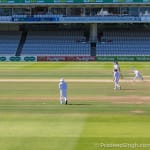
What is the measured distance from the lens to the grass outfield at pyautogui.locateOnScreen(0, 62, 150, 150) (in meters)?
16.5

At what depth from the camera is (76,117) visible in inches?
830

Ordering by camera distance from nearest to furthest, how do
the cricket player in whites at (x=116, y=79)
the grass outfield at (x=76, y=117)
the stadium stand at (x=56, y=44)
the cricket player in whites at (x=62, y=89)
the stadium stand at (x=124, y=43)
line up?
the grass outfield at (x=76, y=117) < the cricket player in whites at (x=62, y=89) < the cricket player in whites at (x=116, y=79) < the stadium stand at (x=124, y=43) < the stadium stand at (x=56, y=44)

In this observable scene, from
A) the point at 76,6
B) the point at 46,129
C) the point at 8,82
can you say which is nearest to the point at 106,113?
the point at 46,129

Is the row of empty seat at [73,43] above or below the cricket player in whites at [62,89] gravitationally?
below

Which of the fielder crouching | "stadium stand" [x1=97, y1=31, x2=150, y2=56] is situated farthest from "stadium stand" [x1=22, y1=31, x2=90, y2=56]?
the fielder crouching

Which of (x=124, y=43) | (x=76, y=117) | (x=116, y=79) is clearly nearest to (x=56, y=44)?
(x=124, y=43)

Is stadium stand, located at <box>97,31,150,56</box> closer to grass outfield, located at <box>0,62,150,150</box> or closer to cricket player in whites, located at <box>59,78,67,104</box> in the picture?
grass outfield, located at <box>0,62,150,150</box>

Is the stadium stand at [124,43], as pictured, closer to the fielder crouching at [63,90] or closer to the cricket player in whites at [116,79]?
the cricket player in whites at [116,79]

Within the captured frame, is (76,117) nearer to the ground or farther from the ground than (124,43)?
farther from the ground

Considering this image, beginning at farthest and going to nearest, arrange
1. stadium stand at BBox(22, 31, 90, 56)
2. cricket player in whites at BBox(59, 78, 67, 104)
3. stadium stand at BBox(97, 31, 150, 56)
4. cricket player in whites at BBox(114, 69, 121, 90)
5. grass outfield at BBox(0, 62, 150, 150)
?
stadium stand at BBox(22, 31, 90, 56)
stadium stand at BBox(97, 31, 150, 56)
cricket player in whites at BBox(114, 69, 121, 90)
cricket player in whites at BBox(59, 78, 67, 104)
grass outfield at BBox(0, 62, 150, 150)

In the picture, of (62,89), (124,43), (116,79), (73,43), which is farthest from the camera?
(73,43)

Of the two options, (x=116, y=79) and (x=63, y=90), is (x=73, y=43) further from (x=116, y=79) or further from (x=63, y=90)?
(x=63, y=90)

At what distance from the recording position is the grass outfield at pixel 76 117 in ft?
54.0

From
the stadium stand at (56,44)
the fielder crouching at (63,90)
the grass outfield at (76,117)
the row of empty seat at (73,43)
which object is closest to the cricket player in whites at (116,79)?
the grass outfield at (76,117)
